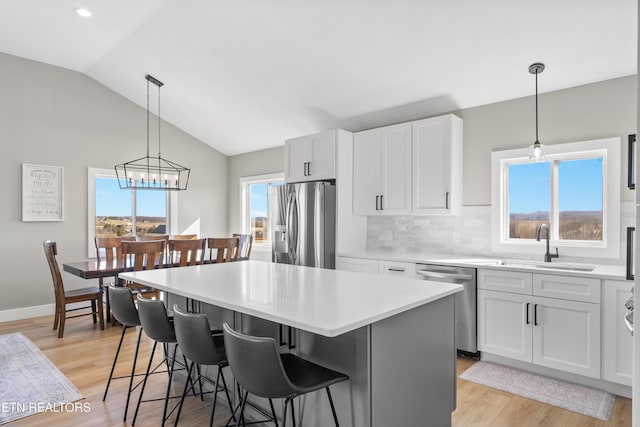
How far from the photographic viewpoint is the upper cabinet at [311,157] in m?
4.36

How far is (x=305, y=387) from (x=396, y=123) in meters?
3.50

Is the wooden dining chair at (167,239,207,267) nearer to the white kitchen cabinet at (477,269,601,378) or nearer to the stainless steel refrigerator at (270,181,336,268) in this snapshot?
the stainless steel refrigerator at (270,181,336,268)

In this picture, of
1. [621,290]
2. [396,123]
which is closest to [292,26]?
[396,123]

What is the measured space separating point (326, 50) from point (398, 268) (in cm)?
217

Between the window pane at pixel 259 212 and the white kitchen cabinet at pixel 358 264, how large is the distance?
2.22 meters

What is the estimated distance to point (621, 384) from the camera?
260 centimetres

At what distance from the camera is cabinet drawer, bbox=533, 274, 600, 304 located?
105 inches

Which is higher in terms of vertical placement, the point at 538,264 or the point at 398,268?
the point at 538,264

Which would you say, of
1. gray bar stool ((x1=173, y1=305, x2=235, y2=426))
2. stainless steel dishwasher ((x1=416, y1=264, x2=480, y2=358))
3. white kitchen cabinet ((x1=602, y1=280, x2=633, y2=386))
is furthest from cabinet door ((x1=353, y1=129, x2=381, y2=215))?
gray bar stool ((x1=173, y1=305, x2=235, y2=426))

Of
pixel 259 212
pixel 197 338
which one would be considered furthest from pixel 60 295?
Result: pixel 197 338

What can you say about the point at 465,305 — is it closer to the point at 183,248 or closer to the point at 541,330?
the point at 541,330

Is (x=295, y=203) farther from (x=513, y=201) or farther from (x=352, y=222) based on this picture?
(x=513, y=201)

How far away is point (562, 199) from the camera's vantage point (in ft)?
11.2

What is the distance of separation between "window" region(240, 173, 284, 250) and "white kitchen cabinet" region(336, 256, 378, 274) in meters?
2.07
